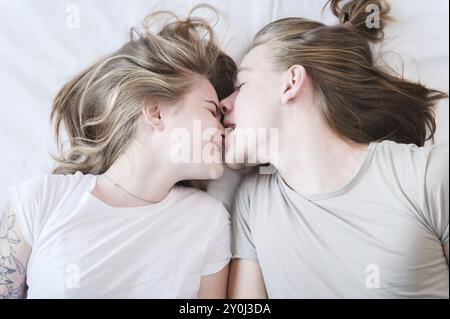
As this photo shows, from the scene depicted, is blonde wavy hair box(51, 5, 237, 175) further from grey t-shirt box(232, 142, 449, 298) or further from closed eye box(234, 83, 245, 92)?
grey t-shirt box(232, 142, 449, 298)

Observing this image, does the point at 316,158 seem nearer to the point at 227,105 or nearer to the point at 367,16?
the point at 227,105

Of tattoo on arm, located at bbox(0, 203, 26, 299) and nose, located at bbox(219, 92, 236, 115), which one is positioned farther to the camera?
nose, located at bbox(219, 92, 236, 115)

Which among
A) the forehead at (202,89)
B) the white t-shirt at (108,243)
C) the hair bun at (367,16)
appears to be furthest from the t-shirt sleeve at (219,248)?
the hair bun at (367,16)

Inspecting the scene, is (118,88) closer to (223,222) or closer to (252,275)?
(223,222)

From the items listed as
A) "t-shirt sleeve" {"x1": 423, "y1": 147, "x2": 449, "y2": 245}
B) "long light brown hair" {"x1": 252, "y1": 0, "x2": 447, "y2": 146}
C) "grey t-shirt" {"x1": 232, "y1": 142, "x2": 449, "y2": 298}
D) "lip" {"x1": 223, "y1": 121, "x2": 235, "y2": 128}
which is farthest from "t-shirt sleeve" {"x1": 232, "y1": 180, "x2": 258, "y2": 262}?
"t-shirt sleeve" {"x1": 423, "y1": 147, "x2": 449, "y2": 245}

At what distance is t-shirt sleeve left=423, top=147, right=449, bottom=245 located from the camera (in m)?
0.83

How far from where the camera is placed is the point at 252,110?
3.08 feet

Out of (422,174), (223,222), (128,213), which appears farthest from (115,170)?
(422,174)

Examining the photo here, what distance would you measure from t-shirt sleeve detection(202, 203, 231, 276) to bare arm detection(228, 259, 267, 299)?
0.03m

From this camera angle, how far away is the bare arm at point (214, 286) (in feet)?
2.96

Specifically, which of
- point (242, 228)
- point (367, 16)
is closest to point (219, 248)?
point (242, 228)

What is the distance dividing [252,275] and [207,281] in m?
0.09

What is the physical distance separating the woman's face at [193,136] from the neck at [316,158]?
0.14 metres

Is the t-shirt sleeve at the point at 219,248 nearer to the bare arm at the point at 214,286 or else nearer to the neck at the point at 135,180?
the bare arm at the point at 214,286
